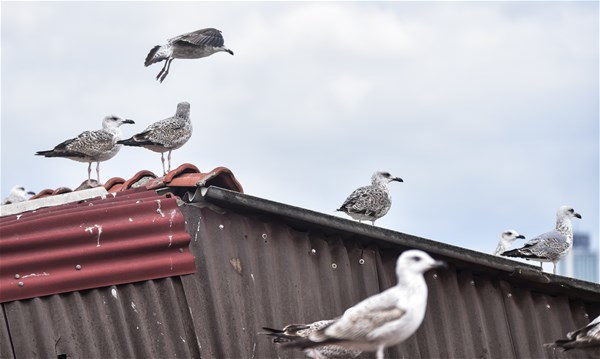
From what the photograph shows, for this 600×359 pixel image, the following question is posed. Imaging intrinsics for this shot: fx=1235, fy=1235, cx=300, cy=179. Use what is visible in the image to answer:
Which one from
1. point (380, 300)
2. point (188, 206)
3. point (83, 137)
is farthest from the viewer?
point (83, 137)

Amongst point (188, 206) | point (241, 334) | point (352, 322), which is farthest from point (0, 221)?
point (352, 322)

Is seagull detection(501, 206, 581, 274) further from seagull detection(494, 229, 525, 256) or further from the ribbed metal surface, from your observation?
the ribbed metal surface

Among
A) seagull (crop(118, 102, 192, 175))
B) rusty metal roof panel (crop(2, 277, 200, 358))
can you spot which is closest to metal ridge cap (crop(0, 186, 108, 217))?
rusty metal roof panel (crop(2, 277, 200, 358))

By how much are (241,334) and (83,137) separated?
17.2 feet

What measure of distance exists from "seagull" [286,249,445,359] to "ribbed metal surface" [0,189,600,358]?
7.64 feet

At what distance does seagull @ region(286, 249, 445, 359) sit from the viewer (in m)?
6.45

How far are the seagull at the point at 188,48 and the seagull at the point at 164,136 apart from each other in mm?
509

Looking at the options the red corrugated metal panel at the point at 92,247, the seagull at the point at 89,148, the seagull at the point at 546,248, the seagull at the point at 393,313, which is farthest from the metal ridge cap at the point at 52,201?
the seagull at the point at 546,248

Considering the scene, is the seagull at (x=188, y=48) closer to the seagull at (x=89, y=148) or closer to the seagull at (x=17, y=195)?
the seagull at (x=89, y=148)

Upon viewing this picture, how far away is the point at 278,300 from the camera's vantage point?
30.3ft

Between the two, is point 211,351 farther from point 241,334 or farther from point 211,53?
point 211,53

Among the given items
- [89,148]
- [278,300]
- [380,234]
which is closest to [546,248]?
[89,148]

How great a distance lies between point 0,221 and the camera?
9.55m

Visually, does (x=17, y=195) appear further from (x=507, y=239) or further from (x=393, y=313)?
(x=393, y=313)
